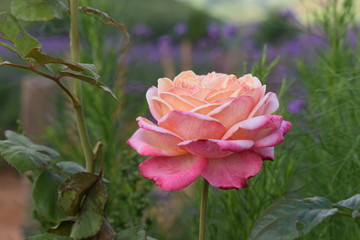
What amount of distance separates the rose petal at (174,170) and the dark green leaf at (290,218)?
0.07 metres

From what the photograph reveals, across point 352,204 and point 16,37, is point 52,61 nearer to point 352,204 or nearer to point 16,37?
point 16,37

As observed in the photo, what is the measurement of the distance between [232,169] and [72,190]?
17 cm

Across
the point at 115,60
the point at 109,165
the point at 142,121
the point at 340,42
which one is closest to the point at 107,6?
the point at 115,60

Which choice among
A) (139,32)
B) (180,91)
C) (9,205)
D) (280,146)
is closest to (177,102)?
(180,91)

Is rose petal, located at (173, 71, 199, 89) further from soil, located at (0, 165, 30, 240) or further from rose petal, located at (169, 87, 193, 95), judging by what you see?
soil, located at (0, 165, 30, 240)

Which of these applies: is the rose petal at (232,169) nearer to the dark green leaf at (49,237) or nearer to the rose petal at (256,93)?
the rose petal at (256,93)

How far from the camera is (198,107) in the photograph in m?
0.45

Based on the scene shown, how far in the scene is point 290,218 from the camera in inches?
18.3

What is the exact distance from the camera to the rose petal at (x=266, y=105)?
1.49 feet

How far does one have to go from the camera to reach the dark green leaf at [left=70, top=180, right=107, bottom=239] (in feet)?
1.75

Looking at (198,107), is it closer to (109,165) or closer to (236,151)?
(236,151)

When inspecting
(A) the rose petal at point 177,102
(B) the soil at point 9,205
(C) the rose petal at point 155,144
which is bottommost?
(B) the soil at point 9,205

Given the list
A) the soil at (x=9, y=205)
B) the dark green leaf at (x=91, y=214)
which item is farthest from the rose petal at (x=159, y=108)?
the soil at (x=9, y=205)

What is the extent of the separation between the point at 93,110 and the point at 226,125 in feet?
2.25
